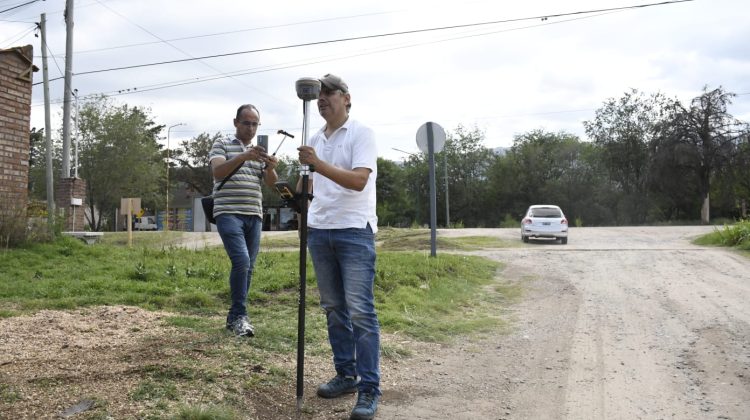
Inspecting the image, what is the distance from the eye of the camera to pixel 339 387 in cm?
388

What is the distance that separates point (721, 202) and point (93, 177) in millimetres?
44721

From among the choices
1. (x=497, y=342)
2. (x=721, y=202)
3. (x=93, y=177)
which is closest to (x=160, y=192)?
(x=93, y=177)

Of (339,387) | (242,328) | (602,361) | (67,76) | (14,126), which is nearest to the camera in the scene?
(339,387)

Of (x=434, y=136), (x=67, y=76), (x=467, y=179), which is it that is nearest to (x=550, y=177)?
(x=467, y=179)

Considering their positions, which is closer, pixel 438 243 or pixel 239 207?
pixel 239 207

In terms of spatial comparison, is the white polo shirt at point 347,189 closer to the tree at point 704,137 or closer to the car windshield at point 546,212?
the car windshield at point 546,212

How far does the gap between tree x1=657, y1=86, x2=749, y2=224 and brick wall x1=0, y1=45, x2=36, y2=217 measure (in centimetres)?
4093

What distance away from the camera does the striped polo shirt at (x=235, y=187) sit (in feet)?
16.4

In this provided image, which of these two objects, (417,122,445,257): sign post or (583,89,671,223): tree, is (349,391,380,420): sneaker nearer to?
(417,122,445,257): sign post

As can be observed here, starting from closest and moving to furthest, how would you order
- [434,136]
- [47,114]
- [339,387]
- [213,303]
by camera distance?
[339,387] < [213,303] < [434,136] < [47,114]

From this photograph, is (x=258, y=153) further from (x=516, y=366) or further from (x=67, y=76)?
(x=67, y=76)

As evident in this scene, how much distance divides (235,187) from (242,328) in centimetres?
110

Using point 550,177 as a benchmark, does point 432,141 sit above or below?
below

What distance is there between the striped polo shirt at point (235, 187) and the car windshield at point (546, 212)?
17.3m
